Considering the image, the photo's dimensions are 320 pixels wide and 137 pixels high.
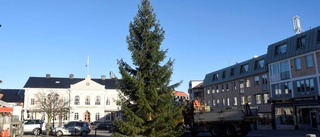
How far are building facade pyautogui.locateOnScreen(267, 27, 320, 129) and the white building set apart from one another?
32.3m

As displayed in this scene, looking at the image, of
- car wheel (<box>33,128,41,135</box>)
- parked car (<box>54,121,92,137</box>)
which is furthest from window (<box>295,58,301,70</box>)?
car wheel (<box>33,128,41,135</box>)

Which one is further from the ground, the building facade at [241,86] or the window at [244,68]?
the window at [244,68]

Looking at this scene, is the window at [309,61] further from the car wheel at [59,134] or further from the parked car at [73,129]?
the car wheel at [59,134]

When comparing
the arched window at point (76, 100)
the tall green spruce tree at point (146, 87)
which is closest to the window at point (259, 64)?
the tall green spruce tree at point (146, 87)

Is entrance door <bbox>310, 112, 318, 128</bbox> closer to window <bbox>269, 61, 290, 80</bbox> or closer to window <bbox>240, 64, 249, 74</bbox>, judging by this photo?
window <bbox>269, 61, 290, 80</bbox>

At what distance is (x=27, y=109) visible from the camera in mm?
59844

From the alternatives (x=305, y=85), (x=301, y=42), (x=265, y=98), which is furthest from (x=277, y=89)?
(x=301, y=42)

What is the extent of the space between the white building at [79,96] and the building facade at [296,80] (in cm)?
3235

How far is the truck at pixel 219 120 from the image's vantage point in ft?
84.1

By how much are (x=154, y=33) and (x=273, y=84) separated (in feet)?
98.6

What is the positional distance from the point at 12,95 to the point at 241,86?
4736 cm

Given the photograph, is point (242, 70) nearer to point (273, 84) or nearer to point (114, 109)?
point (273, 84)

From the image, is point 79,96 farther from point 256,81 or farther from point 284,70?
point 284,70

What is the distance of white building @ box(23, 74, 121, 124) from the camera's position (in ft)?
200
